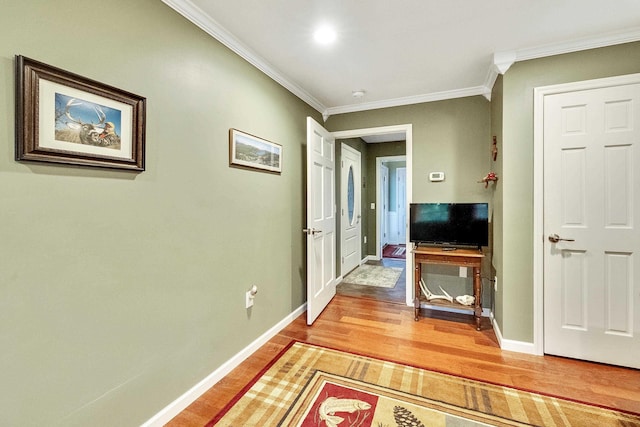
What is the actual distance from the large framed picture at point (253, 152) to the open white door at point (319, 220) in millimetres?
339

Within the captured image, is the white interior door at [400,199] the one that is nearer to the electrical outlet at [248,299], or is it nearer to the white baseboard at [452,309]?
the white baseboard at [452,309]

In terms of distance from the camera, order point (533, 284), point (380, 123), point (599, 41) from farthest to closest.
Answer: point (380, 123) → point (533, 284) → point (599, 41)

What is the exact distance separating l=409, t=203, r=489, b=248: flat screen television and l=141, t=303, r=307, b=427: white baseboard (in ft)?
5.86

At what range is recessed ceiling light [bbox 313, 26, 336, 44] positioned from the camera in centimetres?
191

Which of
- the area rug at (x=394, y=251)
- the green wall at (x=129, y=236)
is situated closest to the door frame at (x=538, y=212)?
the green wall at (x=129, y=236)

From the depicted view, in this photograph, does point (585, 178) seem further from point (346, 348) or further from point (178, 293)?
point (178, 293)

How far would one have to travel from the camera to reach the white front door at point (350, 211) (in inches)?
174

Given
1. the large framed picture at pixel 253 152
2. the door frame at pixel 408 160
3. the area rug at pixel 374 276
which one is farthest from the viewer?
the area rug at pixel 374 276

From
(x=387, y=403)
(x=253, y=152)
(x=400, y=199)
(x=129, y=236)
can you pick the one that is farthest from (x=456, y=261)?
(x=400, y=199)

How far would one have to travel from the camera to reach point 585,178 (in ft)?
6.84

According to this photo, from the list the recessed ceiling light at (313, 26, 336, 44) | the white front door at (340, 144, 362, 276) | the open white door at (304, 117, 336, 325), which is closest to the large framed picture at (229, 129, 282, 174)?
the open white door at (304, 117, 336, 325)

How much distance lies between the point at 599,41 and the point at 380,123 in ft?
6.18

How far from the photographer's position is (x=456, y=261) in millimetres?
2752

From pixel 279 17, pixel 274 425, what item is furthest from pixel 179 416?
pixel 279 17
